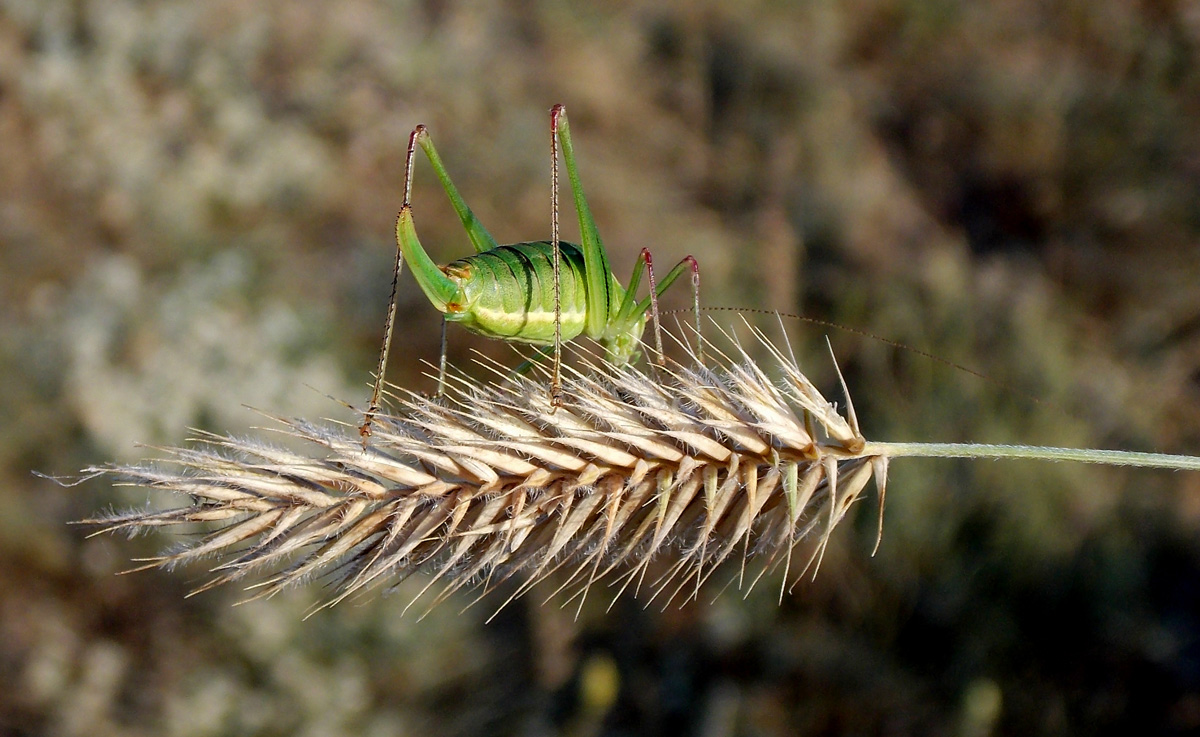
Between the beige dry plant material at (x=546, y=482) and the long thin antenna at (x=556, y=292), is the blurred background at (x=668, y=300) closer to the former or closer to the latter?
the long thin antenna at (x=556, y=292)

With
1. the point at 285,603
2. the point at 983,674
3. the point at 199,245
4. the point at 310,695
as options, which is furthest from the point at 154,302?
the point at 983,674

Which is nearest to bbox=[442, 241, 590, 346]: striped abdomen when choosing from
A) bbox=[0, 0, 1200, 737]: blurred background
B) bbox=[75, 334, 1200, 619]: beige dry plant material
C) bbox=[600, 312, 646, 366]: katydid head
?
bbox=[600, 312, 646, 366]: katydid head

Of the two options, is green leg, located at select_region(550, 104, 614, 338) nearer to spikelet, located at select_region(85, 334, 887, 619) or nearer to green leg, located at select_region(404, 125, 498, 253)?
green leg, located at select_region(404, 125, 498, 253)

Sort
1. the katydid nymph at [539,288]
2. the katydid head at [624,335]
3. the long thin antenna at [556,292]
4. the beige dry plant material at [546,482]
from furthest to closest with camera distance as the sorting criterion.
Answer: the katydid head at [624,335] → the katydid nymph at [539,288] → the long thin antenna at [556,292] → the beige dry plant material at [546,482]

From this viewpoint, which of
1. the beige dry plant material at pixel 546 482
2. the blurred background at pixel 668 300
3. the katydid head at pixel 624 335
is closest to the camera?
the beige dry plant material at pixel 546 482

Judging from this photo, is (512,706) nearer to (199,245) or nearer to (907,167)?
(199,245)

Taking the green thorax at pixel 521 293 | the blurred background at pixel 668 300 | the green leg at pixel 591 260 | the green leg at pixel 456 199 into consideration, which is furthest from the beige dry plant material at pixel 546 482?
the blurred background at pixel 668 300
